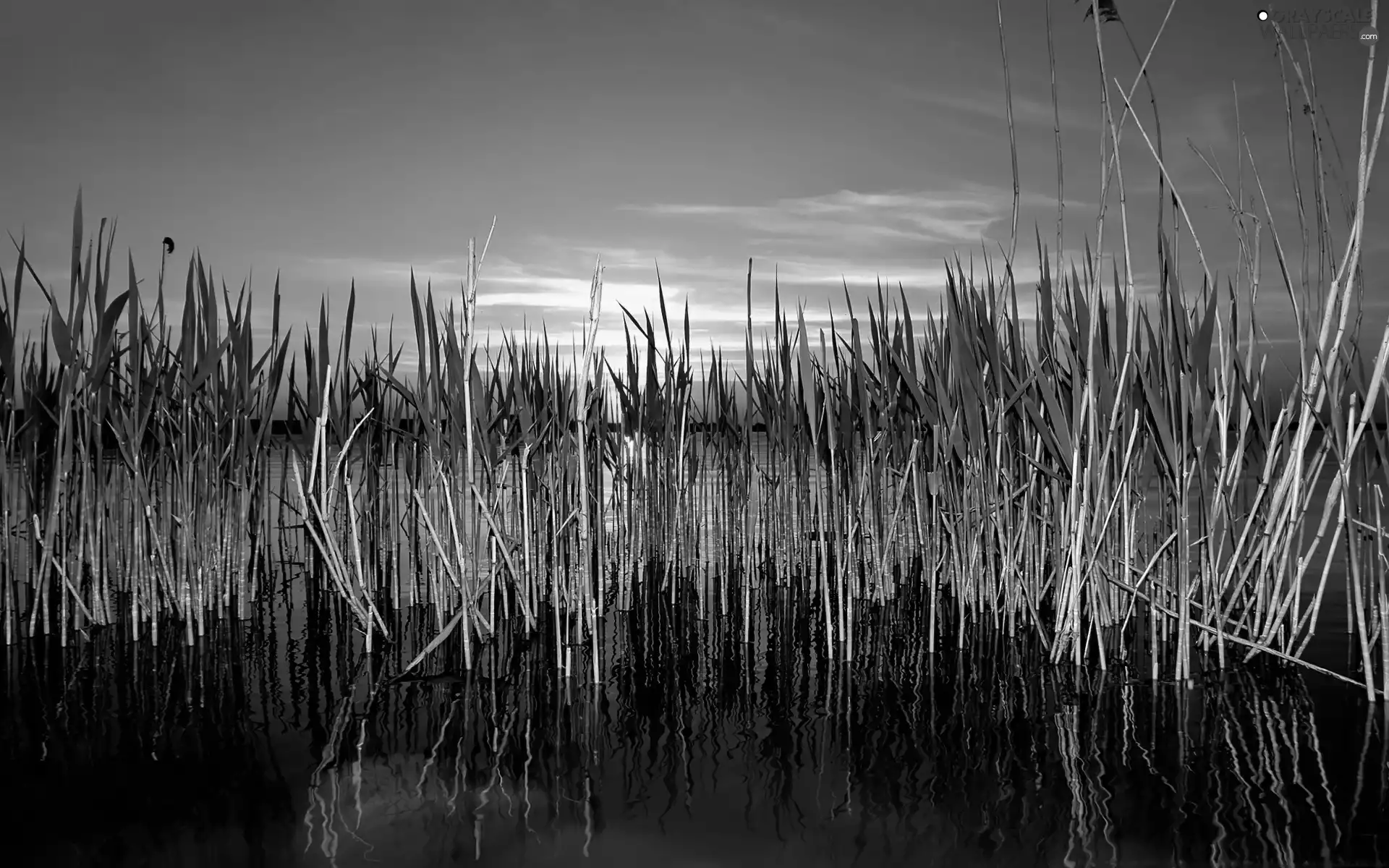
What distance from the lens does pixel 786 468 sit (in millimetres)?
5398

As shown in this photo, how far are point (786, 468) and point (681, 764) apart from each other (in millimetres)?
2825

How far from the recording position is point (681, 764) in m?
2.81

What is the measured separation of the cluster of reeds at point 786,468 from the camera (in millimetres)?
3107

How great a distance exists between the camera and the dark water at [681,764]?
2277mm

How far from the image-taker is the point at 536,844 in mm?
2314

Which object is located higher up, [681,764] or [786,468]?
[786,468]

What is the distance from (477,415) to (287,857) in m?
1.88

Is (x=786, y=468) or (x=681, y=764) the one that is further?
(x=786, y=468)

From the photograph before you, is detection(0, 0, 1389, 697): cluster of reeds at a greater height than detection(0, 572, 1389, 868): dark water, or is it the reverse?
detection(0, 0, 1389, 697): cluster of reeds

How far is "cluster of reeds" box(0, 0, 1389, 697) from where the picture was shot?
122 inches

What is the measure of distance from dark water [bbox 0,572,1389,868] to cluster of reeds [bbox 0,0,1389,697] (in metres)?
0.28

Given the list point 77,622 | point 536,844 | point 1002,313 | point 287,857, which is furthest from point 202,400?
point 1002,313

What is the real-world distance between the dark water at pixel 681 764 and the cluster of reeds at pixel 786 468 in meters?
0.28

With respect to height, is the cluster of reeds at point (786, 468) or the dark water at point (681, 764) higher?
the cluster of reeds at point (786, 468)
